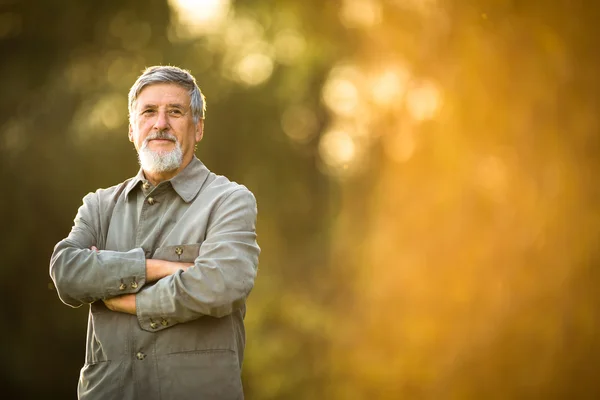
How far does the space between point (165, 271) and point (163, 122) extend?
526mm

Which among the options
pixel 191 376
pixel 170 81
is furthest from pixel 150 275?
pixel 170 81

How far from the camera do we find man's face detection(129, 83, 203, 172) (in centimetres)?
271

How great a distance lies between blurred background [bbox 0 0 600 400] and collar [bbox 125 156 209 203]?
5.14 m

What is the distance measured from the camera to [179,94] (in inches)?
108

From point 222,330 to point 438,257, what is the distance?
6.96m

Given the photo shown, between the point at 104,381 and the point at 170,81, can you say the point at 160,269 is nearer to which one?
the point at 104,381

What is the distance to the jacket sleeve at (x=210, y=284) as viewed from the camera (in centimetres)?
245

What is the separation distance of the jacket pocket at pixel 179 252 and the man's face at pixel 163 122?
28 cm

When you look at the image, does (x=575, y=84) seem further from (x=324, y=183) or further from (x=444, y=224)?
(x=324, y=183)

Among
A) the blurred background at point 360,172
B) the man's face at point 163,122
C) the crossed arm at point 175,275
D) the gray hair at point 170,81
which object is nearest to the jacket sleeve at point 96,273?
the crossed arm at point 175,275

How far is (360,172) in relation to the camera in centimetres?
1022

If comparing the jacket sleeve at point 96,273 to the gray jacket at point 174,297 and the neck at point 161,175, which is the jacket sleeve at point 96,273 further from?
the neck at point 161,175

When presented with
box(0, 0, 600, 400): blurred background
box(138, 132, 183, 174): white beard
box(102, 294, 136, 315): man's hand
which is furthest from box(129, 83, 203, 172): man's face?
box(0, 0, 600, 400): blurred background

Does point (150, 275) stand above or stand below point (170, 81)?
below
